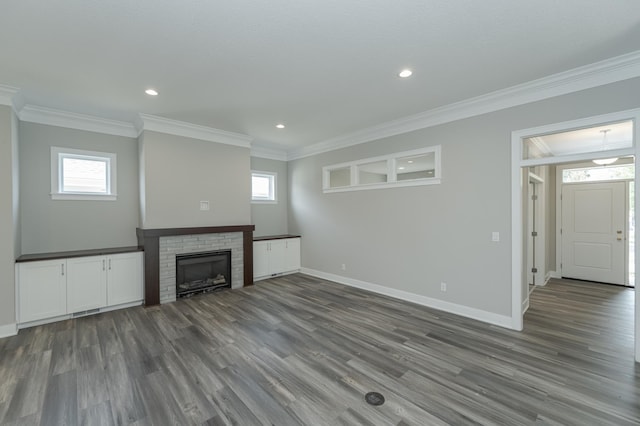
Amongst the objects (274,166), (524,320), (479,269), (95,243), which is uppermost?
(274,166)

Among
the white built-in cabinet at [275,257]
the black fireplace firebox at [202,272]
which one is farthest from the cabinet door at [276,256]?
the black fireplace firebox at [202,272]

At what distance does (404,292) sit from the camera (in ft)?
14.8

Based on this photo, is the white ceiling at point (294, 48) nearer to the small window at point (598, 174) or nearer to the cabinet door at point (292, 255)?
the cabinet door at point (292, 255)

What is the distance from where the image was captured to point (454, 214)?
12.9ft

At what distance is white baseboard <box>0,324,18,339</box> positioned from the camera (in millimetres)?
3283

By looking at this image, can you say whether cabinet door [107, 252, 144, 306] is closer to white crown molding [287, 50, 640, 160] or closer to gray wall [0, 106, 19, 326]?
gray wall [0, 106, 19, 326]

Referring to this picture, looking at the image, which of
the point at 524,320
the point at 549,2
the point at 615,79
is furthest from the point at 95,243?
the point at 615,79

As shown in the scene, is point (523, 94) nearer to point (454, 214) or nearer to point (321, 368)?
point (454, 214)

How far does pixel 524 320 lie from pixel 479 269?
901 mm

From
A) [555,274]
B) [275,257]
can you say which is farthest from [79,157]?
[555,274]

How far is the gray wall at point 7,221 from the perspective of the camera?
3.29m

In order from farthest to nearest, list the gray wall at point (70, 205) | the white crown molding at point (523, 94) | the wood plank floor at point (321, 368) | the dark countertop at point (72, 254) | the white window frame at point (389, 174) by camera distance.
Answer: the white window frame at point (389, 174)
the gray wall at point (70, 205)
the dark countertop at point (72, 254)
the white crown molding at point (523, 94)
the wood plank floor at point (321, 368)

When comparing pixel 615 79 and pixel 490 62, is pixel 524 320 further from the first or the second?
pixel 490 62

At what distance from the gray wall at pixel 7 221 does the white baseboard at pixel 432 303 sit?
482 centimetres
